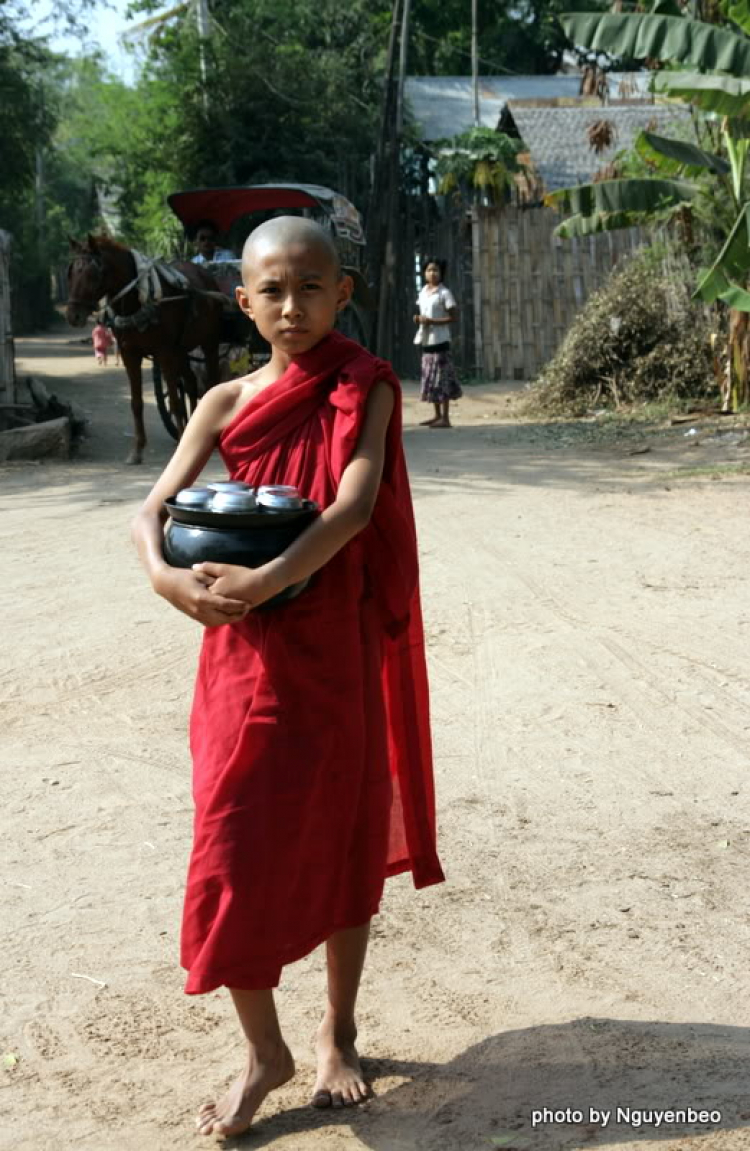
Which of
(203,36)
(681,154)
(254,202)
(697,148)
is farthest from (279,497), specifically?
(203,36)

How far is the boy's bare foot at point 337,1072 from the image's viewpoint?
2.47 meters

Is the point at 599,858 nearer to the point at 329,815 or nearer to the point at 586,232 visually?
the point at 329,815

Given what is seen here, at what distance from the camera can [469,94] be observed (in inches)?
1139

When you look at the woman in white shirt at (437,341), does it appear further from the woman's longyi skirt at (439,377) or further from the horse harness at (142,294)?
the horse harness at (142,294)

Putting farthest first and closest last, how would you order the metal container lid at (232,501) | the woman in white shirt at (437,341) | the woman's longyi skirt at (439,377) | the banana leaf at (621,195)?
the woman's longyi skirt at (439,377) < the woman in white shirt at (437,341) < the banana leaf at (621,195) < the metal container lid at (232,501)

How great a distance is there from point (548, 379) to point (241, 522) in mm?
12242

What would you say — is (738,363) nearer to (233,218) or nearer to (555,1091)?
(233,218)

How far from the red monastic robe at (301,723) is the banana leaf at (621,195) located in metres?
9.41

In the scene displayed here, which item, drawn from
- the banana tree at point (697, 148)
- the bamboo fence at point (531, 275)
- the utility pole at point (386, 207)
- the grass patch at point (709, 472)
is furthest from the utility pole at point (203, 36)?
the grass patch at point (709, 472)

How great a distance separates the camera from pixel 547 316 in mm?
17328

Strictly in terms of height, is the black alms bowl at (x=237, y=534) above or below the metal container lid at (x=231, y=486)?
below

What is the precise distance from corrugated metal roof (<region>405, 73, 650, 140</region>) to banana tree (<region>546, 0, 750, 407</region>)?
1291cm

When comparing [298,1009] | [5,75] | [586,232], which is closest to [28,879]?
[298,1009]

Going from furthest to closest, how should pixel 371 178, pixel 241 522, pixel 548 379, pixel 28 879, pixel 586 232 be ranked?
pixel 371 178, pixel 548 379, pixel 586 232, pixel 28 879, pixel 241 522
